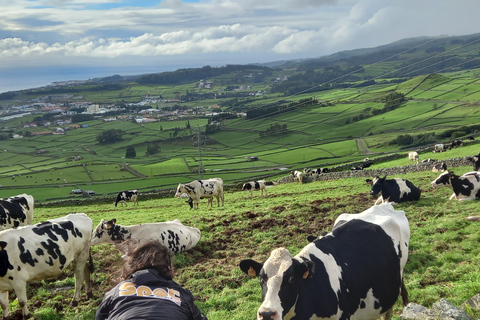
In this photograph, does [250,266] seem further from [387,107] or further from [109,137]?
[109,137]

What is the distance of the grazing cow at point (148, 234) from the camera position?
15242mm

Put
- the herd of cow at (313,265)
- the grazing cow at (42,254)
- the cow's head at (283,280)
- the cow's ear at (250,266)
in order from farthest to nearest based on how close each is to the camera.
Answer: the grazing cow at (42,254), the cow's ear at (250,266), the herd of cow at (313,265), the cow's head at (283,280)

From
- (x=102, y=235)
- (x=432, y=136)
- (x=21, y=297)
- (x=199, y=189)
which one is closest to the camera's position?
(x=21, y=297)

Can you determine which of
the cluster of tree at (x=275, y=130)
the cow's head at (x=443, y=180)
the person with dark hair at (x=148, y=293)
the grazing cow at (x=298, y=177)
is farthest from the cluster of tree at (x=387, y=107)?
the person with dark hair at (x=148, y=293)

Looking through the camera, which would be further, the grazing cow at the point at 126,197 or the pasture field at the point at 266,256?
the grazing cow at the point at 126,197

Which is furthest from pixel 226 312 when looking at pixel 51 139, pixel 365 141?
pixel 51 139

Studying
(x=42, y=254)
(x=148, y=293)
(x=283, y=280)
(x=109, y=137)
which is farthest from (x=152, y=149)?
(x=148, y=293)

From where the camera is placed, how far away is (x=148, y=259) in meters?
4.91

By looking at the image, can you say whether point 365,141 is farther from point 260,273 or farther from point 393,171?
point 260,273

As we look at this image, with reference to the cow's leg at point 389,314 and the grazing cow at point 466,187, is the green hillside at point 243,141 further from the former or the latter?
the cow's leg at point 389,314

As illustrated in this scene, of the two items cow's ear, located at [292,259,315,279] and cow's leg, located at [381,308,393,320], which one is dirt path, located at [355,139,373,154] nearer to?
cow's leg, located at [381,308,393,320]

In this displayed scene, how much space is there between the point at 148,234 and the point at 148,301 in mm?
11668

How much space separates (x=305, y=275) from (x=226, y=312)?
426 cm

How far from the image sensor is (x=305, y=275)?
6.00m
